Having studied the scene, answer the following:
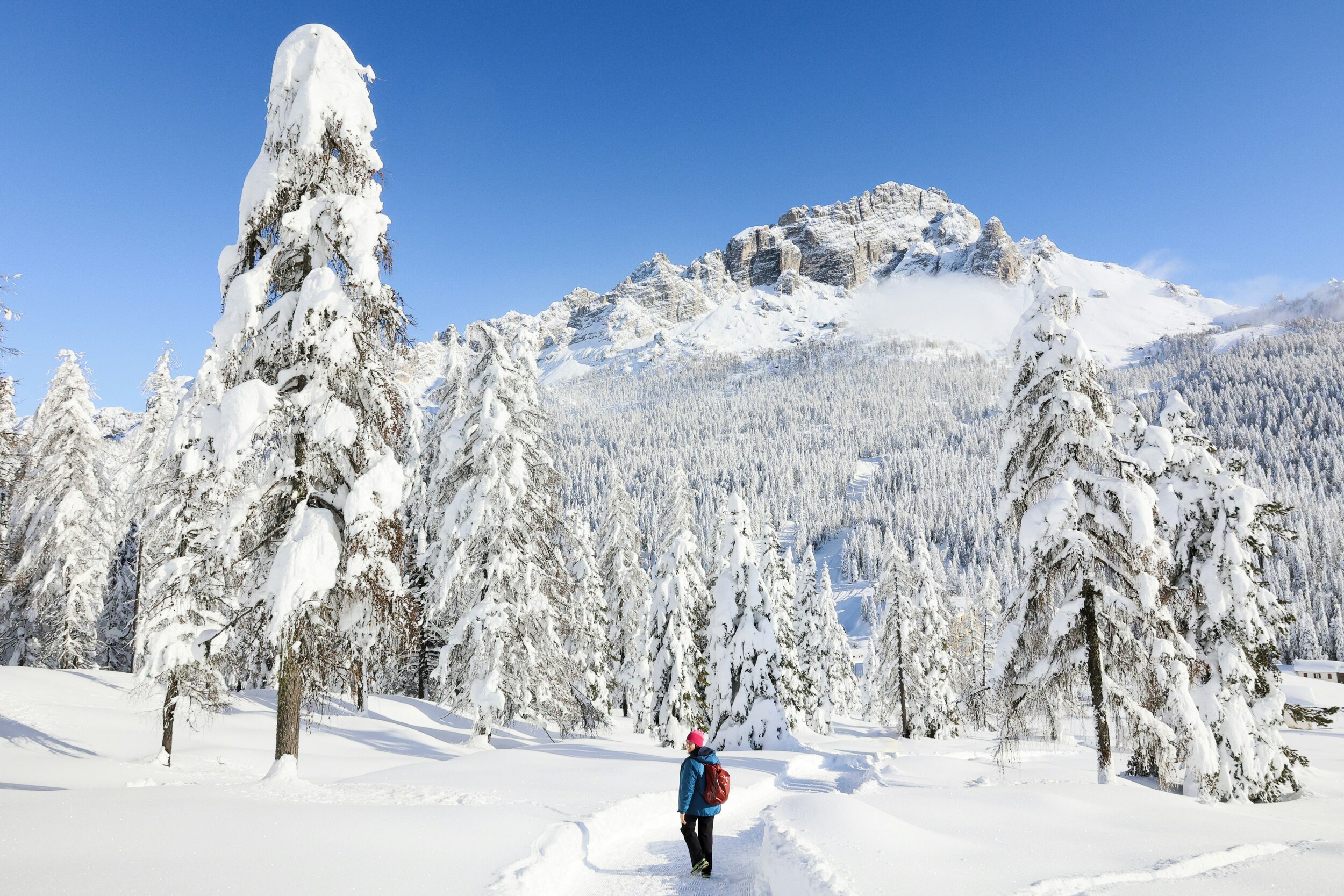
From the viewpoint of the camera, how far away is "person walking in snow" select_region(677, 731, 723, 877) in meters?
8.84

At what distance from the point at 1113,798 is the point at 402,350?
1635 centimetres

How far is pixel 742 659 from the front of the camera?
28812 millimetres

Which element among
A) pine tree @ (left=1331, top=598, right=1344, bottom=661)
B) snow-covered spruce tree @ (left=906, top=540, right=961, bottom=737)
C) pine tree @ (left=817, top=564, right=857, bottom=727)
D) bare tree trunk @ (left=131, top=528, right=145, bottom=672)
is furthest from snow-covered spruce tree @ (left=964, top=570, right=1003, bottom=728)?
pine tree @ (left=1331, top=598, right=1344, bottom=661)

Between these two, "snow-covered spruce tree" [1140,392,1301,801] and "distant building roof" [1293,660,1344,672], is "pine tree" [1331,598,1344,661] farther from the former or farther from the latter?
"snow-covered spruce tree" [1140,392,1301,801]

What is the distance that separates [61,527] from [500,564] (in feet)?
84.5

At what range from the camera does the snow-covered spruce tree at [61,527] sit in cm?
3197

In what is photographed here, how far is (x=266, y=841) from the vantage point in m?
7.65

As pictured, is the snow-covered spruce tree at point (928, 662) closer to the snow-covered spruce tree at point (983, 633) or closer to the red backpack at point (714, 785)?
Answer: the snow-covered spruce tree at point (983, 633)

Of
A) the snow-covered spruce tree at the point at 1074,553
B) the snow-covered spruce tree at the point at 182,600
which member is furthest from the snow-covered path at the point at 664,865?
the snow-covered spruce tree at the point at 182,600

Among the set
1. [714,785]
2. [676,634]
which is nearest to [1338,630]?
[676,634]

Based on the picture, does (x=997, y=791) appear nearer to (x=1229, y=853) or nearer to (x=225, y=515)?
(x=1229, y=853)

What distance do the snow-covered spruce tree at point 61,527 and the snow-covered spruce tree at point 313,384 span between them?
27.4 metres

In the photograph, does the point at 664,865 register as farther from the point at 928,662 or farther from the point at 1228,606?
the point at 928,662

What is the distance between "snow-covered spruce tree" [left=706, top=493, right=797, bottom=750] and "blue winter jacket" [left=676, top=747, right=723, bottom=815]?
806 inches
